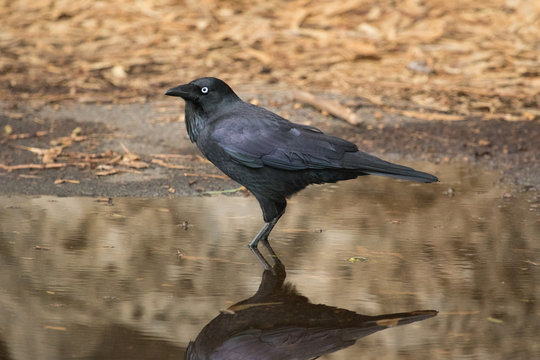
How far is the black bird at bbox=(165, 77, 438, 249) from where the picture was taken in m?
A: 4.43

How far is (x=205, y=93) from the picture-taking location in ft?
15.3

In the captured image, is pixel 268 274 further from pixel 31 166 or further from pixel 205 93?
pixel 31 166

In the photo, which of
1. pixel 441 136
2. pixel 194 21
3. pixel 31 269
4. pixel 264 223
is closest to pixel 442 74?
pixel 441 136

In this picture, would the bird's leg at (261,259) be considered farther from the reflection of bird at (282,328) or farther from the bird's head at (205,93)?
the bird's head at (205,93)

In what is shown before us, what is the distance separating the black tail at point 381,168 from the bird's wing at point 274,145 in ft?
0.19

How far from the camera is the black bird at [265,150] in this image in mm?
4434

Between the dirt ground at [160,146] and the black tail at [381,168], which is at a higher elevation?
the black tail at [381,168]

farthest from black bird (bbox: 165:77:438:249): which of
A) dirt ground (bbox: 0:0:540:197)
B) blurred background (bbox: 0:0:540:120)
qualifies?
blurred background (bbox: 0:0:540:120)

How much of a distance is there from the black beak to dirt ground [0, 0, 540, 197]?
100 cm

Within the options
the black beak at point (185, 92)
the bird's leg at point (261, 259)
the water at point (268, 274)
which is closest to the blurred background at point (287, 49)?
the water at point (268, 274)

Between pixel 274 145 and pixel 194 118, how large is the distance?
19.9 inches

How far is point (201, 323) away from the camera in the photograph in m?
3.38

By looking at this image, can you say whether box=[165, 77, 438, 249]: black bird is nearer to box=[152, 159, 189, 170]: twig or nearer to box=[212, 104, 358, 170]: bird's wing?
box=[212, 104, 358, 170]: bird's wing

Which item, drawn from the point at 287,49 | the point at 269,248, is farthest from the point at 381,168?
the point at 287,49
